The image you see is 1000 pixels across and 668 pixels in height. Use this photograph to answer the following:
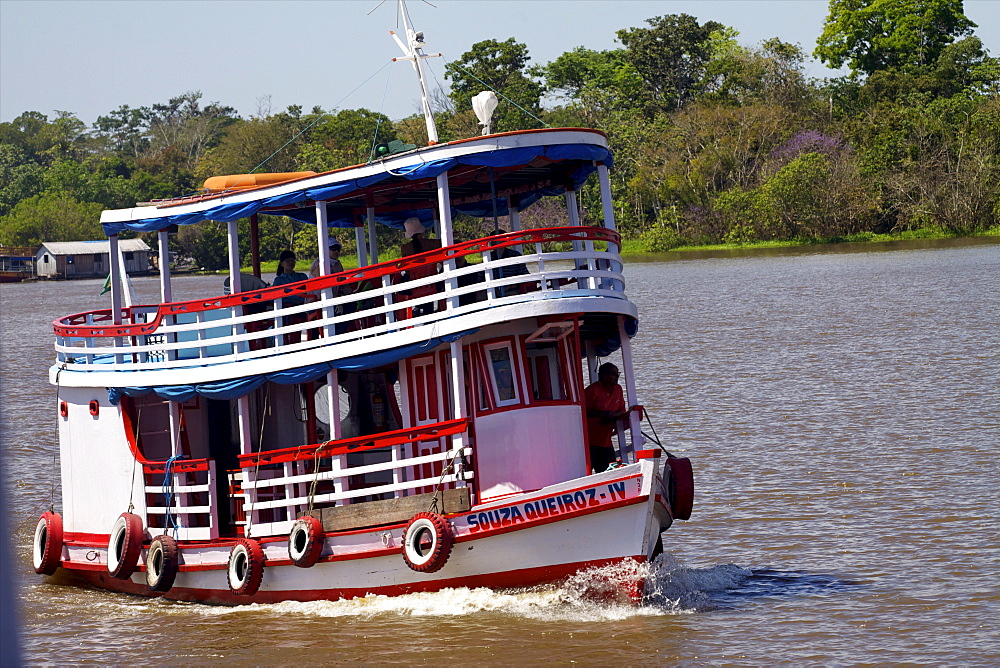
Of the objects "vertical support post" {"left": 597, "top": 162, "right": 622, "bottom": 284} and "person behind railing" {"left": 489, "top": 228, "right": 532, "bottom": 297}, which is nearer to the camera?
"person behind railing" {"left": 489, "top": 228, "right": 532, "bottom": 297}

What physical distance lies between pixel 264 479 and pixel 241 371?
4.37 feet

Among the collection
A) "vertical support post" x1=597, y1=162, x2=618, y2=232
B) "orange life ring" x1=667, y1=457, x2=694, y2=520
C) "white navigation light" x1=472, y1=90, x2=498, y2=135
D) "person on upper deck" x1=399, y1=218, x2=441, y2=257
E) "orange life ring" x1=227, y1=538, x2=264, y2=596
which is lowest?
"orange life ring" x1=227, y1=538, x2=264, y2=596

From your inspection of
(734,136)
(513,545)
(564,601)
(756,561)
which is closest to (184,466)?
(513,545)

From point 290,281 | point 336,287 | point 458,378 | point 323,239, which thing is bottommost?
point 458,378

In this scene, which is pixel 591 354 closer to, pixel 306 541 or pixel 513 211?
pixel 513 211

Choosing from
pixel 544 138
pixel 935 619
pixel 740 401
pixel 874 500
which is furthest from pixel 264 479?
pixel 740 401

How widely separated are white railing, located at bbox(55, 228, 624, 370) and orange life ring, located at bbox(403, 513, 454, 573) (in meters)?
1.91

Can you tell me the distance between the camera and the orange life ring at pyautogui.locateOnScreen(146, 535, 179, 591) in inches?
529

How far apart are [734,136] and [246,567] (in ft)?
227

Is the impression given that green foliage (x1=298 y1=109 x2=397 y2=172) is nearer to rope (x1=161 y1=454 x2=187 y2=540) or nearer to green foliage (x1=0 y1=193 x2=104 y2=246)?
green foliage (x1=0 y1=193 x2=104 y2=246)

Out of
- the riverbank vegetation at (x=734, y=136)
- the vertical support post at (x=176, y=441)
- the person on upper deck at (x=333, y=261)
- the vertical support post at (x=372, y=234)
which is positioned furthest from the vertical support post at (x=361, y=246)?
the riverbank vegetation at (x=734, y=136)

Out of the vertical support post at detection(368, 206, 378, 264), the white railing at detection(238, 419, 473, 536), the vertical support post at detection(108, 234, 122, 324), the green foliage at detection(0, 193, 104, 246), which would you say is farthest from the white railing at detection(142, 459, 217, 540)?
the green foliage at detection(0, 193, 104, 246)

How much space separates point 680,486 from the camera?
13.1 metres

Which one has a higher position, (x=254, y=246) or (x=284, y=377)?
(x=254, y=246)
